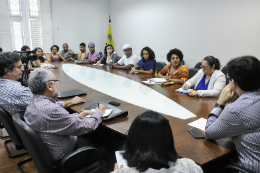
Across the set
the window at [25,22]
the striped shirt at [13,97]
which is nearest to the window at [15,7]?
the window at [25,22]

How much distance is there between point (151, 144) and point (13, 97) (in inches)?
55.0

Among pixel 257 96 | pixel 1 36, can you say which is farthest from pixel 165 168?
pixel 1 36

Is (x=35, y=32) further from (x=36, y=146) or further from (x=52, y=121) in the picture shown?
(x=36, y=146)

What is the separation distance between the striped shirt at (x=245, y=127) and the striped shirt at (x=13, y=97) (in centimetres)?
156

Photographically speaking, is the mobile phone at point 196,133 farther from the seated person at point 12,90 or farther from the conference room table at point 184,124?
the seated person at point 12,90

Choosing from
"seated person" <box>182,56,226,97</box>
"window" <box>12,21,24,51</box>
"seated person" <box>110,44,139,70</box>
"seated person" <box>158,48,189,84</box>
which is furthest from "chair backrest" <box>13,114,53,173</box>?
"window" <box>12,21,24,51</box>

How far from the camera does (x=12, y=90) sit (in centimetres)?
170

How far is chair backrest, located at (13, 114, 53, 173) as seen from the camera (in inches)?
44.4

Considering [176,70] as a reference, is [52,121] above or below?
below

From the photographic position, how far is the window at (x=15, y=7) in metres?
6.50

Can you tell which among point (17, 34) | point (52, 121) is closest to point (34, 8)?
point (17, 34)

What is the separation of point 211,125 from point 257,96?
32 centimetres

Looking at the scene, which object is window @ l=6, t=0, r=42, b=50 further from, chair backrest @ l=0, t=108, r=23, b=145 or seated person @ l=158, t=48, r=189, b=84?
chair backrest @ l=0, t=108, r=23, b=145

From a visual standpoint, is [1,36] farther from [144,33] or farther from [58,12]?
[144,33]
